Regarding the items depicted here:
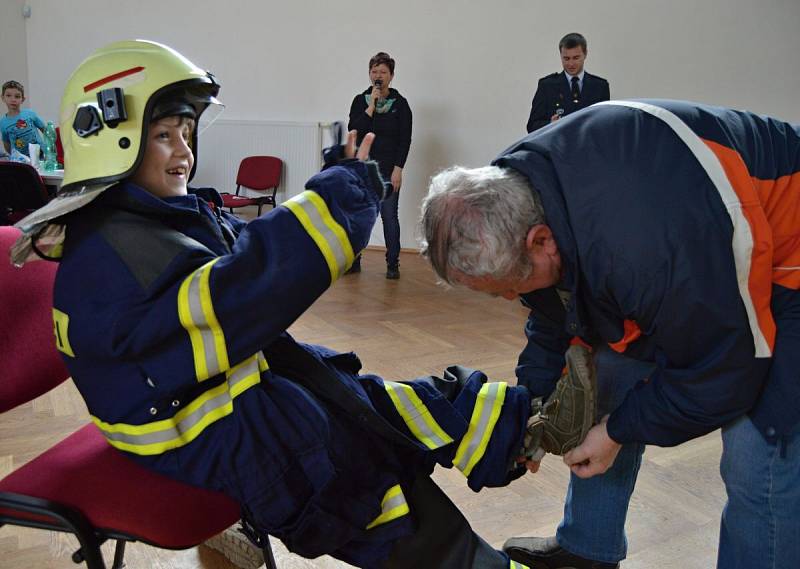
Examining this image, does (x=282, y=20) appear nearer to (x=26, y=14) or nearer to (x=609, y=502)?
(x=26, y=14)

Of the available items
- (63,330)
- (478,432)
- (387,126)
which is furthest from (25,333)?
(387,126)

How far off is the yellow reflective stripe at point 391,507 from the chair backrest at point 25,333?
0.65 meters

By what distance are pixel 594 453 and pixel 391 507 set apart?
38cm

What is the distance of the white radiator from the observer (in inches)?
270

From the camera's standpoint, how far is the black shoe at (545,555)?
4.72ft

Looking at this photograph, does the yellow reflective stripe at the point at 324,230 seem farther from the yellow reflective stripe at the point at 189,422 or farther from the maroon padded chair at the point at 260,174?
the maroon padded chair at the point at 260,174

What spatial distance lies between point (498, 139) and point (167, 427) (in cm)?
518

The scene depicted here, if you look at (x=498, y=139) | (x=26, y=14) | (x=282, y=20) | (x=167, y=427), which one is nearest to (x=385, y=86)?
(x=498, y=139)

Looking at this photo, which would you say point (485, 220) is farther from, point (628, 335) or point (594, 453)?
point (594, 453)

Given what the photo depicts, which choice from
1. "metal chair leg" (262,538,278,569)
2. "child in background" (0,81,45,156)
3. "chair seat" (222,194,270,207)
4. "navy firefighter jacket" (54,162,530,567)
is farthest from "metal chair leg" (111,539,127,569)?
"chair seat" (222,194,270,207)

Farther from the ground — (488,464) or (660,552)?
(488,464)

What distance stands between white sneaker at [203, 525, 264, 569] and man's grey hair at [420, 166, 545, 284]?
936mm

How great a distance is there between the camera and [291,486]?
1041mm

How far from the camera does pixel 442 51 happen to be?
6027 mm
